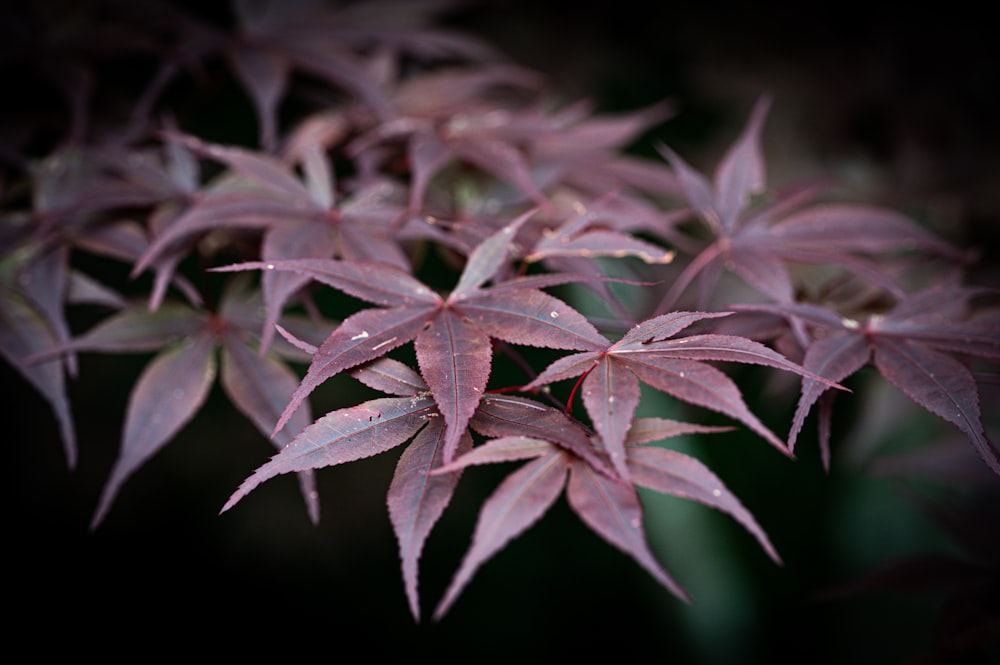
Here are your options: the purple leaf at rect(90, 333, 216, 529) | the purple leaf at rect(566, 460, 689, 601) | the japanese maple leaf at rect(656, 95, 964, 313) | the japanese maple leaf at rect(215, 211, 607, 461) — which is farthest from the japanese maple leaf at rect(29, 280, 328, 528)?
the japanese maple leaf at rect(656, 95, 964, 313)

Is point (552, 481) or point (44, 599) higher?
point (552, 481)

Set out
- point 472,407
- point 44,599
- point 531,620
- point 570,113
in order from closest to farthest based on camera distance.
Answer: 1. point 472,407
2. point 570,113
3. point 44,599
4. point 531,620

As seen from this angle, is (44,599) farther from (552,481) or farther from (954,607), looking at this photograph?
(954,607)

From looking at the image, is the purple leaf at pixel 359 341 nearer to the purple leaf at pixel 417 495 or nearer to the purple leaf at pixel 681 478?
the purple leaf at pixel 417 495

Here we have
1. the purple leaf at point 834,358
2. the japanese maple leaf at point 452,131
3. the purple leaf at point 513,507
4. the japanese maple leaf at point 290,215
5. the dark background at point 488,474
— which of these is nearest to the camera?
the purple leaf at point 513,507

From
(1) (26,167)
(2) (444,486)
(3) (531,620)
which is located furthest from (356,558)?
(2) (444,486)

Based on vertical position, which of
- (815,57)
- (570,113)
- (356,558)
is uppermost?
(570,113)

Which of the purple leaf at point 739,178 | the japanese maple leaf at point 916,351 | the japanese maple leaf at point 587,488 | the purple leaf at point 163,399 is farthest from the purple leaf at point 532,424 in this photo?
the purple leaf at point 739,178
